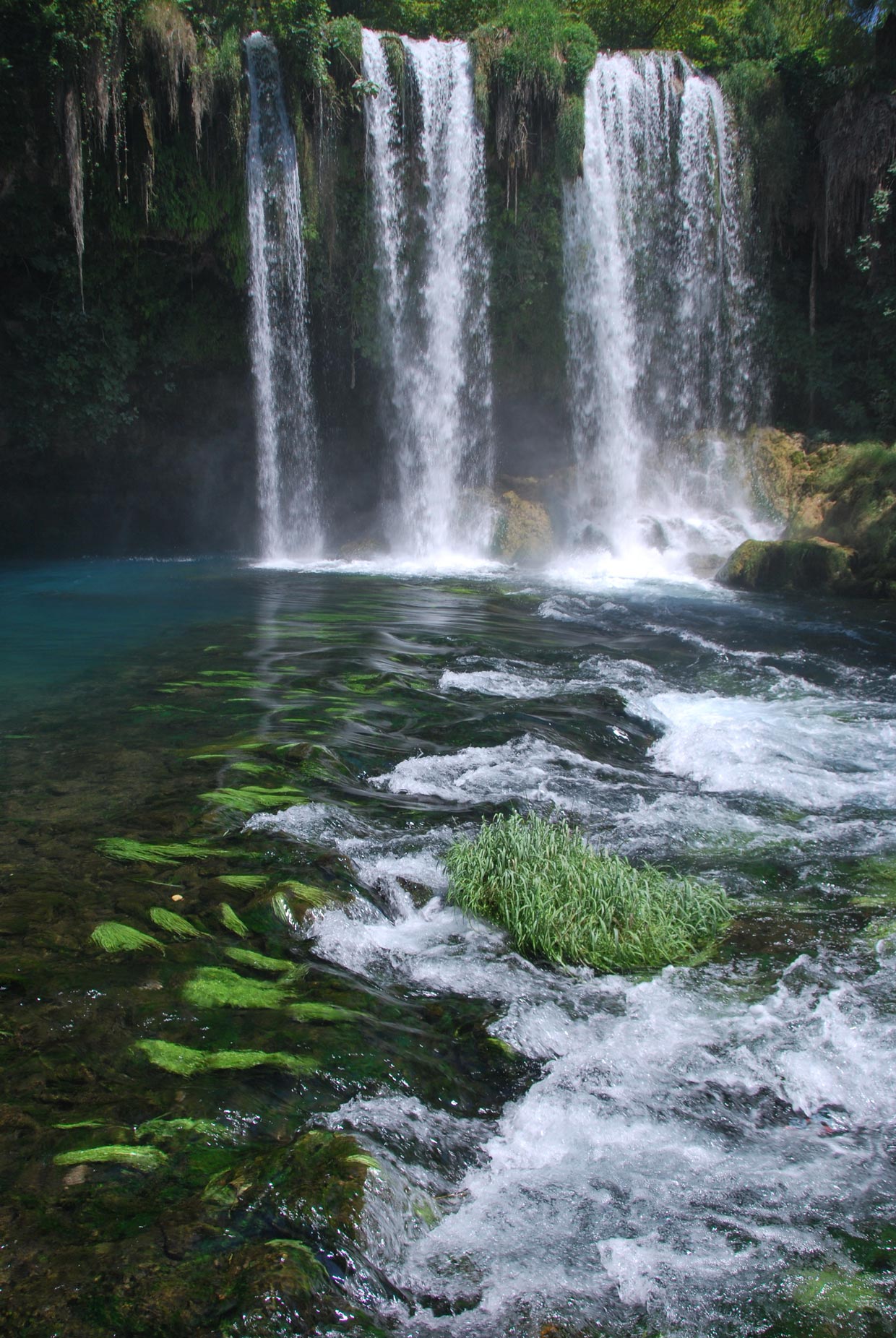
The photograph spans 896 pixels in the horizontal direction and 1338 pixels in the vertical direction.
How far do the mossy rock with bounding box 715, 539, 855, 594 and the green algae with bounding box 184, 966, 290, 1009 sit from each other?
12.7 meters

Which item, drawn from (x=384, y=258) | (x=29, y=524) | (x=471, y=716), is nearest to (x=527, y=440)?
(x=384, y=258)

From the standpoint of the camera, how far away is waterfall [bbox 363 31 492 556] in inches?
714

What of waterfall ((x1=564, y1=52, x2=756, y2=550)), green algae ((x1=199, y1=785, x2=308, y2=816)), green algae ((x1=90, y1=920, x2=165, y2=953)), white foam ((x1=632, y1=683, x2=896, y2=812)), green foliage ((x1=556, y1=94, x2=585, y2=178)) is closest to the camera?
green algae ((x1=90, y1=920, x2=165, y2=953))

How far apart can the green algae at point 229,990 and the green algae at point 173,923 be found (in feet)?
0.84

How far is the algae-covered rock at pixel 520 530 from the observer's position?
19.2 m

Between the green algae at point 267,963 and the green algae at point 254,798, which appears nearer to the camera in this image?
the green algae at point 267,963

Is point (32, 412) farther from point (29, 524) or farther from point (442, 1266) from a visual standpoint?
point (442, 1266)

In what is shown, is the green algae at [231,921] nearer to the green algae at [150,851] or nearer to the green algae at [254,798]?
the green algae at [150,851]

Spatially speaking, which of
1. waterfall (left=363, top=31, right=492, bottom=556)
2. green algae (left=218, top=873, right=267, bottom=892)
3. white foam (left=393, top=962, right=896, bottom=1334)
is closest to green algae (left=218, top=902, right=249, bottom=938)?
green algae (left=218, top=873, right=267, bottom=892)

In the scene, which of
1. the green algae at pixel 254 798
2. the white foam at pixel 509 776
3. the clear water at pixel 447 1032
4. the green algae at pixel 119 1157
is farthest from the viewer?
the white foam at pixel 509 776

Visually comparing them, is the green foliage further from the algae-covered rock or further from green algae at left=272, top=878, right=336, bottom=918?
green algae at left=272, top=878, right=336, bottom=918

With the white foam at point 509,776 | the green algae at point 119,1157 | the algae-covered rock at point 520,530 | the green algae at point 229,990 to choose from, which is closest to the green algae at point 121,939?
the green algae at point 229,990

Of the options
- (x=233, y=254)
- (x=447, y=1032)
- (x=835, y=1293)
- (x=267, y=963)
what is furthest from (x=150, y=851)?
(x=233, y=254)

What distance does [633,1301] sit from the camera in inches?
89.9
